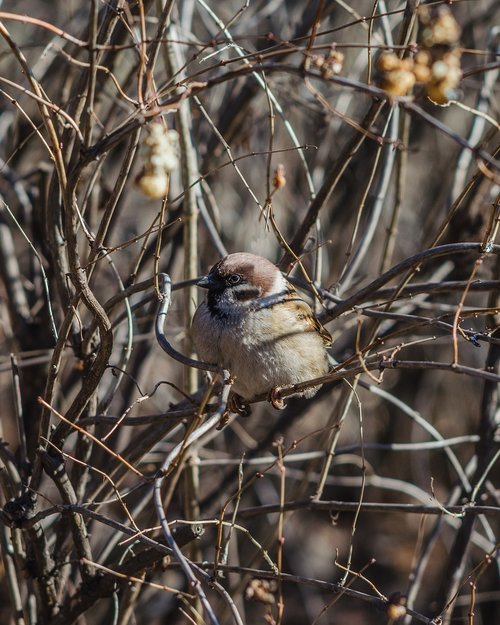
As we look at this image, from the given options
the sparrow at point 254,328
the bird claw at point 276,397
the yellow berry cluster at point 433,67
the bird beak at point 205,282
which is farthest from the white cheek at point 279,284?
the yellow berry cluster at point 433,67

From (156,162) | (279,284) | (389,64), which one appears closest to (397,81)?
(389,64)

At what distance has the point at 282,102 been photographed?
4504 millimetres

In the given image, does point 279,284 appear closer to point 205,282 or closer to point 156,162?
point 205,282

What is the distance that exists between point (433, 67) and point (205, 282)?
157 cm

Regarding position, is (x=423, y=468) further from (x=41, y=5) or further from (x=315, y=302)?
(x=41, y=5)

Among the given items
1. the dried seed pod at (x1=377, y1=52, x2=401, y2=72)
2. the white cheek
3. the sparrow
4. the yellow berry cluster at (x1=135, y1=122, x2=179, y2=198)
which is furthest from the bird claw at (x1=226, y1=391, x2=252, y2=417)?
the dried seed pod at (x1=377, y1=52, x2=401, y2=72)

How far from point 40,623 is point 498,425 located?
6.52 ft

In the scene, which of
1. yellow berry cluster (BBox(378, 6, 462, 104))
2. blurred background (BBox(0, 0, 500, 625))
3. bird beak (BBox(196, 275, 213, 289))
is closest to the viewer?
yellow berry cluster (BBox(378, 6, 462, 104))

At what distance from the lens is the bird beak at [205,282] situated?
9.66 ft

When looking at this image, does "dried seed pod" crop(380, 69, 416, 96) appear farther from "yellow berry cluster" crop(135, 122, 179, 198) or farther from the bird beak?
the bird beak

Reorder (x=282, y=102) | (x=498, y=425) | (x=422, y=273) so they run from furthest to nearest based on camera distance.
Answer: (x=282, y=102), (x=422, y=273), (x=498, y=425)

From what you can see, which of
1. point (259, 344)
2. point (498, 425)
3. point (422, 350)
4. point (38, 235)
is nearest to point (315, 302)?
point (259, 344)

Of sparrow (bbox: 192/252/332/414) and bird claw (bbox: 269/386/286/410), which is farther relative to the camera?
sparrow (bbox: 192/252/332/414)

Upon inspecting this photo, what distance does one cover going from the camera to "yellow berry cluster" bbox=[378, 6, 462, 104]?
60.1 inches
